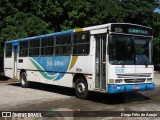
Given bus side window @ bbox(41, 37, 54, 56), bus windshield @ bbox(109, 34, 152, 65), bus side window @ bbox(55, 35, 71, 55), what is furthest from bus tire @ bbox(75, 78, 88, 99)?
bus side window @ bbox(41, 37, 54, 56)

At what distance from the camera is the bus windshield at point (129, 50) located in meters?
12.5

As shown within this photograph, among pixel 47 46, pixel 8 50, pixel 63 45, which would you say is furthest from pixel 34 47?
pixel 8 50

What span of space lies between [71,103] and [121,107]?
2155 millimetres

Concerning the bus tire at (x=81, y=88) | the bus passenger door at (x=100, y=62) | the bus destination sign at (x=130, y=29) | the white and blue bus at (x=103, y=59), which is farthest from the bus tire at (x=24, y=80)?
the bus destination sign at (x=130, y=29)

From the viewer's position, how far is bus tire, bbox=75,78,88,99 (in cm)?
1380

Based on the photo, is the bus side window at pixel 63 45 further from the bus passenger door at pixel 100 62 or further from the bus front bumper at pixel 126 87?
the bus front bumper at pixel 126 87

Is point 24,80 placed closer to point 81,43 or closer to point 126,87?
point 81,43

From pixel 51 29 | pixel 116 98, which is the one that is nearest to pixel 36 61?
pixel 116 98

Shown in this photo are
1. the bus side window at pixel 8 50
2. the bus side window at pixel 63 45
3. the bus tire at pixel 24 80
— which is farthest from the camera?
the bus side window at pixel 8 50

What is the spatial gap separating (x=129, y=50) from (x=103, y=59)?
109 cm

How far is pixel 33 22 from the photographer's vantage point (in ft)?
85.5

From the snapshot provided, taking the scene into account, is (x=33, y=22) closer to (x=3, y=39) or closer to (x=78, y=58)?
(x=3, y=39)

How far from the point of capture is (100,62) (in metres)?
13.0

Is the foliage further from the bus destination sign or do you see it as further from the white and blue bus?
the bus destination sign
